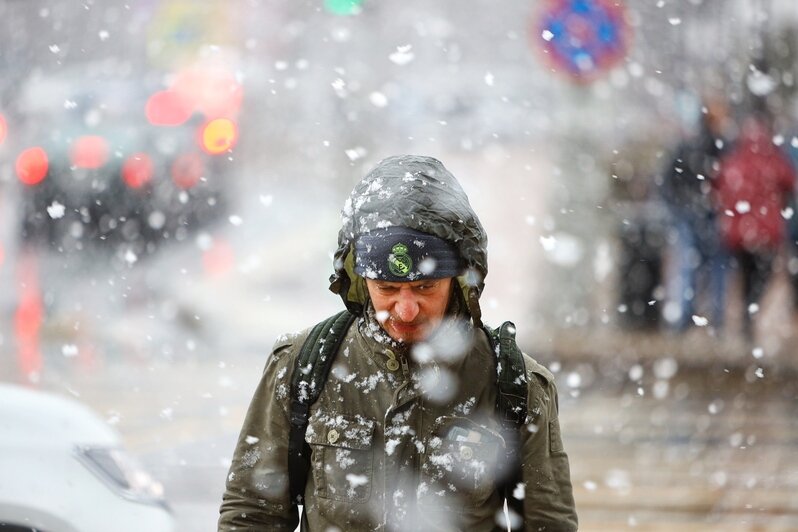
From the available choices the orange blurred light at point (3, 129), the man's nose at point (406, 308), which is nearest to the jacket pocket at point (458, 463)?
the man's nose at point (406, 308)

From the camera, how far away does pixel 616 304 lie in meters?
14.3

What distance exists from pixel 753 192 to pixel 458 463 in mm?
9770

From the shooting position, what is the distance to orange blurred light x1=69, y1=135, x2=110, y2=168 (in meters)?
15.3

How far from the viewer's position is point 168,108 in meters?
15.5

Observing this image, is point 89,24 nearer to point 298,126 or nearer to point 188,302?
point 298,126

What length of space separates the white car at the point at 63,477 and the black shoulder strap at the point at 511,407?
157 centimetres

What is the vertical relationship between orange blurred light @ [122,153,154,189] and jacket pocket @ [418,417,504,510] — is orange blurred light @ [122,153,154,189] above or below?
above

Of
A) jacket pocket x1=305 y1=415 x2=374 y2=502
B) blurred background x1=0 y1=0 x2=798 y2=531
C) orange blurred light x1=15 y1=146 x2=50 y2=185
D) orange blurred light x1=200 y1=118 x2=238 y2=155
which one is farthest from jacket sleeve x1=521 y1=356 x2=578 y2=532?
orange blurred light x1=15 y1=146 x2=50 y2=185

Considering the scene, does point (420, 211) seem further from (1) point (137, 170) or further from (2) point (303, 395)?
(1) point (137, 170)

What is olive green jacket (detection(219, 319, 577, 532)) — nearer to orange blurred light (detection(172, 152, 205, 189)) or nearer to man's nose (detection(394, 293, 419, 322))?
man's nose (detection(394, 293, 419, 322))

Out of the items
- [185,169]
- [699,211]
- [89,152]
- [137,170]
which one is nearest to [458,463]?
[699,211]

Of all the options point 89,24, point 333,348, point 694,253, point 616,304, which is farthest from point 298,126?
point 333,348

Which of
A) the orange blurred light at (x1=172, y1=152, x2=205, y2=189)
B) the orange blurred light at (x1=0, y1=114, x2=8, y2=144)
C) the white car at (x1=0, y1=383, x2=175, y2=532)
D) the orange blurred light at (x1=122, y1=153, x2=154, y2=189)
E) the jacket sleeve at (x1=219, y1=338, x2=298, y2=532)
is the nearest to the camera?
the jacket sleeve at (x1=219, y1=338, x2=298, y2=532)

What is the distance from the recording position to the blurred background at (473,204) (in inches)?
352
